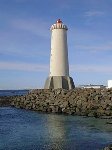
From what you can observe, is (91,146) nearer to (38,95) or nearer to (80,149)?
(80,149)

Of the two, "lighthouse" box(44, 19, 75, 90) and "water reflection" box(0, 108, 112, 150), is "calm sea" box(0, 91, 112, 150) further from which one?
"lighthouse" box(44, 19, 75, 90)

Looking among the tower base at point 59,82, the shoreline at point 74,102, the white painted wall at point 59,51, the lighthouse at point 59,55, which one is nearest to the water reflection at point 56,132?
the shoreline at point 74,102

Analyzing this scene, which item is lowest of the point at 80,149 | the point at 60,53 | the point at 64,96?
the point at 80,149

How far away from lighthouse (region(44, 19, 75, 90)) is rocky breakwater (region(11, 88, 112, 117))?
6.73 ft

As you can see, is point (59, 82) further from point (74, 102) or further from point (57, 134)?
point (57, 134)

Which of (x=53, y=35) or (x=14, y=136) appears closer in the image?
(x=14, y=136)

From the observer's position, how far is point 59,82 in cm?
4519

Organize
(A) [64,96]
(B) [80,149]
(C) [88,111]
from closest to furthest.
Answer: (B) [80,149], (C) [88,111], (A) [64,96]

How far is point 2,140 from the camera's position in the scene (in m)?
21.8

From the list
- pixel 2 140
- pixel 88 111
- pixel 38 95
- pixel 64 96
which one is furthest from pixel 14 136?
pixel 38 95

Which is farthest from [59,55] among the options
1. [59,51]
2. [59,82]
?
[59,82]

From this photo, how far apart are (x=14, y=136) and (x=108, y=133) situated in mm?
6126

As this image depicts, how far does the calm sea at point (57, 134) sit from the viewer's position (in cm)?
1995

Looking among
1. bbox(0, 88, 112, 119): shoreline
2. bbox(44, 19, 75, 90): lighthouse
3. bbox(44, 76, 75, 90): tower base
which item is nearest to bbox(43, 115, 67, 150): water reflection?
bbox(0, 88, 112, 119): shoreline
